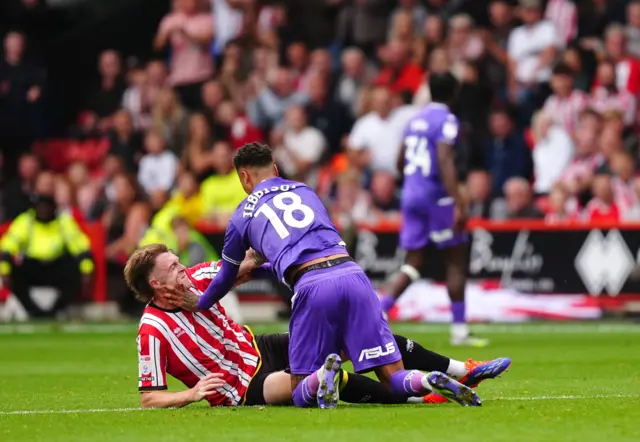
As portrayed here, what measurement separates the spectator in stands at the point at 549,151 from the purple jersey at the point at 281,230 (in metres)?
11.1

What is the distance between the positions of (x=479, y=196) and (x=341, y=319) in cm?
1090

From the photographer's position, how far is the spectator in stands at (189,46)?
22781 mm

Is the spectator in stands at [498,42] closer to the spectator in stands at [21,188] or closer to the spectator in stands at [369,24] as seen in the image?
the spectator in stands at [369,24]

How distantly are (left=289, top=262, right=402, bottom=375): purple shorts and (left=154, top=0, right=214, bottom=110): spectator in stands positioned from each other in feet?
48.4

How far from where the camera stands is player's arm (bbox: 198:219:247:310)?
27.2ft

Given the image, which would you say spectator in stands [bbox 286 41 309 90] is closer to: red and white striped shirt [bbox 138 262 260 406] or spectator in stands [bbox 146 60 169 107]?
spectator in stands [bbox 146 60 169 107]

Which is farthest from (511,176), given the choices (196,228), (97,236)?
(97,236)

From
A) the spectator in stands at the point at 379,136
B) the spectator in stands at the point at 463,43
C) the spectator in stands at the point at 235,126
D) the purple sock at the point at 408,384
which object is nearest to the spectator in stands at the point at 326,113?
the spectator in stands at the point at 235,126

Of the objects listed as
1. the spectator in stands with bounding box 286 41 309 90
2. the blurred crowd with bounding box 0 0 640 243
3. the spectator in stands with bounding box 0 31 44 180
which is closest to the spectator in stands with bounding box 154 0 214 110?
the blurred crowd with bounding box 0 0 640 243

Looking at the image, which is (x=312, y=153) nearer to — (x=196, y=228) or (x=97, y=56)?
(x=196, y=228)

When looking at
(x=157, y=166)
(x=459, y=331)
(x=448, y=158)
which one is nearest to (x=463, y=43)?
(x=157, y=166)

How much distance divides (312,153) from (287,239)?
41.2 ft

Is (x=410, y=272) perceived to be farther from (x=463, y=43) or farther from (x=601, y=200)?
(x=463, y=43)

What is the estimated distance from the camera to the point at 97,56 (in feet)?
82.1
